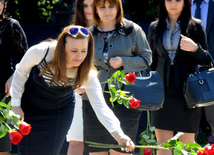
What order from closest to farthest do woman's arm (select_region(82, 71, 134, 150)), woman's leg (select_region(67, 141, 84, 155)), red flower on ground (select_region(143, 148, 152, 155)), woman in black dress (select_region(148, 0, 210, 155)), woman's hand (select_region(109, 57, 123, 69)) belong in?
red flower on ground (select_region(143, 148, 152, 155)), woman's arm (select_region(82, 71, 134, 150)), woman's hand (select_region(109, 57, 123, 69)), woman in black dress (select_region(148, 0, 210, 155)), woman's leg (select_region(67, 141, 84, 155))

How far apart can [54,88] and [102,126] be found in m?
0.80

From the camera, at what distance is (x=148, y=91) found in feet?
14.6

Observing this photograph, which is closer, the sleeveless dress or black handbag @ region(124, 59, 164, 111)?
the sleeveless dress

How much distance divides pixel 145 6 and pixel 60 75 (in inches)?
189

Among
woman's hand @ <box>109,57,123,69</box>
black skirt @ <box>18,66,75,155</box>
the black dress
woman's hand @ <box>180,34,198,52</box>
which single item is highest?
woman's hand @ <box>180,34,198,52</box>

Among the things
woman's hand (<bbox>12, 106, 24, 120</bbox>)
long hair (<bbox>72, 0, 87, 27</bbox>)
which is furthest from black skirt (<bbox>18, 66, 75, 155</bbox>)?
long hair (<bbox>72, 0, 87, 27</bbox>)

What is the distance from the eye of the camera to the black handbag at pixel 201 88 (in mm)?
4570

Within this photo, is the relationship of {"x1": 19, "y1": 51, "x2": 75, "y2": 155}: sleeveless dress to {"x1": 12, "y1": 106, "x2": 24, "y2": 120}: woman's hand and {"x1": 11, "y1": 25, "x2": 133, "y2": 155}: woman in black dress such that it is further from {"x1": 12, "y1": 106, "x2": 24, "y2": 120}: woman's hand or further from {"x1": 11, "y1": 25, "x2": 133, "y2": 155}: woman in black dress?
{"x1": 12, "y1": 106, "x2": 24, "y2": 120}: woman's hand

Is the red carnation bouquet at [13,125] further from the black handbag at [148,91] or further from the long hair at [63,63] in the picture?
the black handbag at [148,91]

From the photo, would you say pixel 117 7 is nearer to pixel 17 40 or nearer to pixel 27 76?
pixel 17 40

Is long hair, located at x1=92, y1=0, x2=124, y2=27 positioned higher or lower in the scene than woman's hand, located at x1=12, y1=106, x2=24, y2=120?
higher

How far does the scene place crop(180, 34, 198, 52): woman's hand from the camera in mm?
4543

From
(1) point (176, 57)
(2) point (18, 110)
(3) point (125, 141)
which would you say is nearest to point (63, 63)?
(2) point (18, 110)

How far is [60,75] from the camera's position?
376 centimetres
